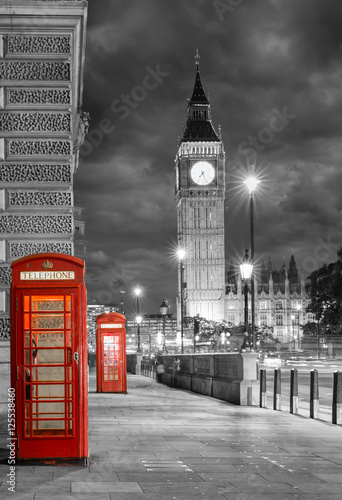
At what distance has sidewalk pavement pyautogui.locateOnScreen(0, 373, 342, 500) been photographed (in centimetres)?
629

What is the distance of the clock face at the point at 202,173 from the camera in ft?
490

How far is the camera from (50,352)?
7781mm

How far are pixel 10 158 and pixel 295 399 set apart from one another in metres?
7.47

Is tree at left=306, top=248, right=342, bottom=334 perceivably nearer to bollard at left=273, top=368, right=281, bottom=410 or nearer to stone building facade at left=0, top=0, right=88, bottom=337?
bollard at left=273, top=368, right=281, bottom=410

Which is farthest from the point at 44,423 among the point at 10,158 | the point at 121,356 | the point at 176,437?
the point at 121,356

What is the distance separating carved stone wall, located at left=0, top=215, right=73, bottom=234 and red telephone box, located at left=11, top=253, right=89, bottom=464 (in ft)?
11.1

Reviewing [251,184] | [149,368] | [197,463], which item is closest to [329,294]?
[149,368]

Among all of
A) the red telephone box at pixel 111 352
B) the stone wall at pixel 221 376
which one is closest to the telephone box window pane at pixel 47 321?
the stone wall at pixel 221 376

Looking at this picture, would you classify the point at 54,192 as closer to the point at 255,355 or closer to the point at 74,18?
the point at 74,18

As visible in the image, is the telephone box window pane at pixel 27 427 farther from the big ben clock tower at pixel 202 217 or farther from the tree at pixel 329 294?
the big ben clock tower at pixel 202 217

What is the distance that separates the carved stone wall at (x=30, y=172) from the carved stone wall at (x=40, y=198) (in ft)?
0.62

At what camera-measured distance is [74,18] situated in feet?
38.4

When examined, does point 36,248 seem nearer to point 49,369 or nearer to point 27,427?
point 49,369

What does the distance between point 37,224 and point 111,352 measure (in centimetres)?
996
